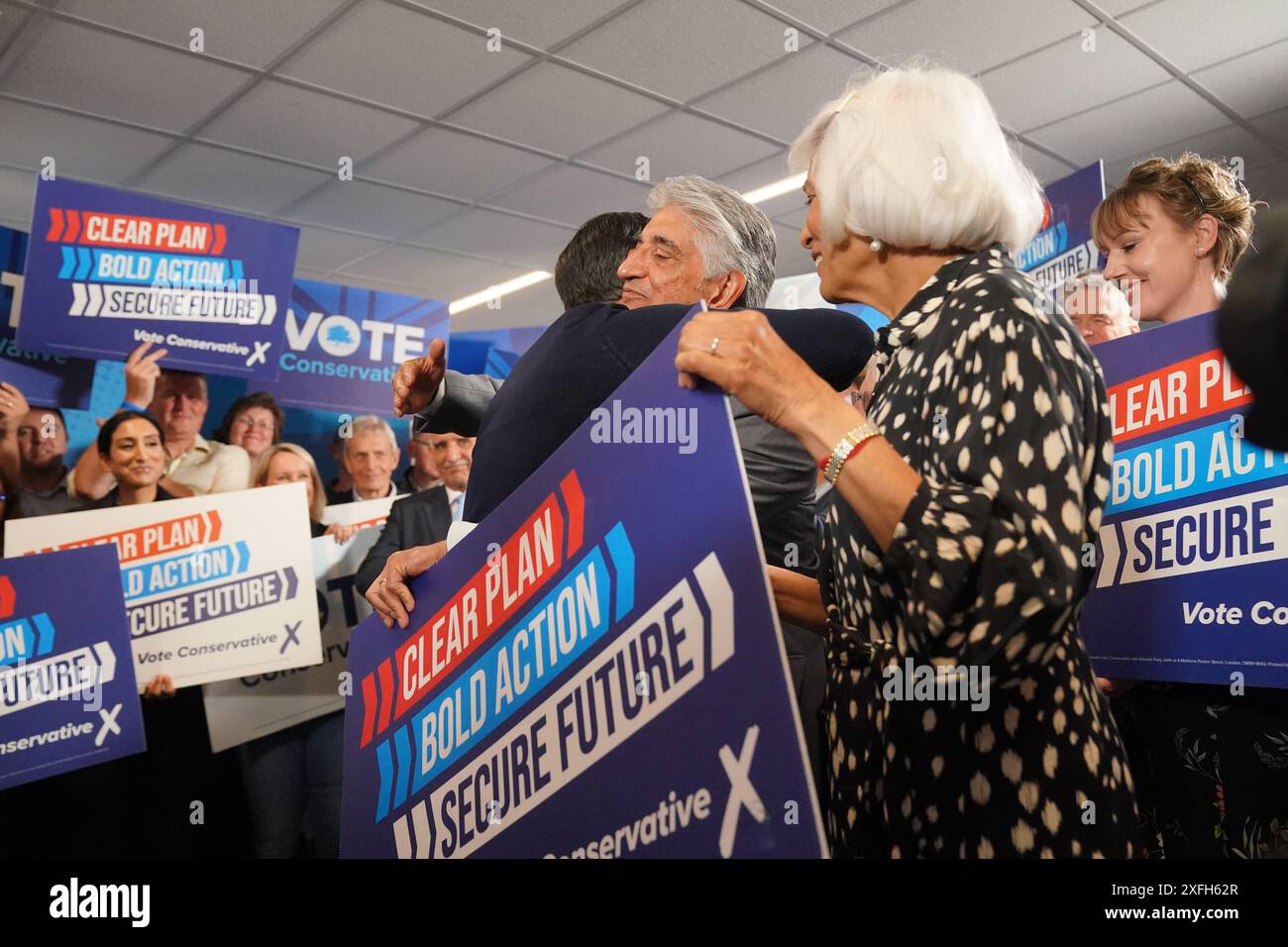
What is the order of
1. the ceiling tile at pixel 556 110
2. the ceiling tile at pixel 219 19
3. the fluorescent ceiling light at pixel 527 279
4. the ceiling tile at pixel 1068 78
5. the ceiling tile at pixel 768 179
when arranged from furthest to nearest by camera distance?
the fluorescent ceiling light at pixel 527 279, the ceiling tile at pixel 768 179, the ceiling tile at pixel 556 110, the ceiling tile at pixel 1068 78, the ceiling tile at pixel 219 19

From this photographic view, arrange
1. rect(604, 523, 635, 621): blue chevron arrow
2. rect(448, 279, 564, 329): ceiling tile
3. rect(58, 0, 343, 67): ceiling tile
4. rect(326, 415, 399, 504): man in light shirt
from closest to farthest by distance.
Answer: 1. rect(604, 523, 635, 621): blue chevron arrow
2. rect(326, 415, 399, 504): man in light shirt
3. rect(58, 0, 343, 67): ceiling tile
4. rect(448, 279, 564, 329): ceiling tile

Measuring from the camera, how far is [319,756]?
3250mm

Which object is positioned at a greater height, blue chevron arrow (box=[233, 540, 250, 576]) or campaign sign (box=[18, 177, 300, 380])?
campaign sign (box=[18, 177, 300, 380])

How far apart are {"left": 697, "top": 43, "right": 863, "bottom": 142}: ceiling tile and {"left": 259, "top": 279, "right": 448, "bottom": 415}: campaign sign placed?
1982mm

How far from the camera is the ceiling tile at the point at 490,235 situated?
6199 millimetres

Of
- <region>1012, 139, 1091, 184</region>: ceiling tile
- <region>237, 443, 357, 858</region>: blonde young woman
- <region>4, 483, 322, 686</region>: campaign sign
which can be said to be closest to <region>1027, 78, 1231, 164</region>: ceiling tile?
<region>1012, 139, 1091, 184</region>: ceiling tile

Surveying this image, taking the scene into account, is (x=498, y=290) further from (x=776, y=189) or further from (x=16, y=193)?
(x=16, y=193)

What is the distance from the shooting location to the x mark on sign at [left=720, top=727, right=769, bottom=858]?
2.70 feet

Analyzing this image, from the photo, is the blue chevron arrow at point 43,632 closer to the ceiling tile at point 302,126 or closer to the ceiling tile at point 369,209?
the ceiling tile at point 302,126

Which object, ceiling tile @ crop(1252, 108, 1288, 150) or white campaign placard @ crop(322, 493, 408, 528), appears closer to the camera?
white campaign placard @ crop(322, 493, 408, 528)

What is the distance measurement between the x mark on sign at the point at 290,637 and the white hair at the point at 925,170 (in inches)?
94.5

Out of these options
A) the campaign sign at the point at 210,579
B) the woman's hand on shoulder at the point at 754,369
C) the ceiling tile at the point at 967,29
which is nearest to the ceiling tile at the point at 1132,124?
the ceiling tile at the point at 967,29

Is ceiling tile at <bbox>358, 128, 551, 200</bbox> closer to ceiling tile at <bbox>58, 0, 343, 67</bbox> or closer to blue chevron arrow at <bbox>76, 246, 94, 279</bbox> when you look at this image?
ceiling tile at <bbox>58, 0, 343, 67</bbox>
